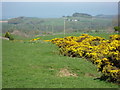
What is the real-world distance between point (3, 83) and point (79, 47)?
38.7 ft

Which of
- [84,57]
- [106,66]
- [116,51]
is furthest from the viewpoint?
[84,57]

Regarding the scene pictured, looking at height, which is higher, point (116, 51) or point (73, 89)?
point (116, 51)

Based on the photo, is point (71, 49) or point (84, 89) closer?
point (84, 89)

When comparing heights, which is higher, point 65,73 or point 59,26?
point 59,26

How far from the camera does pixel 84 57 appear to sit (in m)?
18.3

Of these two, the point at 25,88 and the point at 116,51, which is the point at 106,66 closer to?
the point at 116,51

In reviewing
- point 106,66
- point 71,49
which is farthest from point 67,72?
point 71,49

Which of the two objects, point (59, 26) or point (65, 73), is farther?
point (59, 26)

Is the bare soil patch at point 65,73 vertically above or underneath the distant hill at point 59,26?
underneath

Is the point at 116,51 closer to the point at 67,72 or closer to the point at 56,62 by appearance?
the point at 67,72

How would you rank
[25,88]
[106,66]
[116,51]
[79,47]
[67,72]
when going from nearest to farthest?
[25,88] < [106,66] < [116,51] < [67,72] < [79,47]

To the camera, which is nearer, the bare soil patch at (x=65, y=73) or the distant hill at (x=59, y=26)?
the bare soil patch at (x=65, y=73)

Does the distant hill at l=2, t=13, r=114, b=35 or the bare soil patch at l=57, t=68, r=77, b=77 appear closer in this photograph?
the bare soil patch at l=57, t=68, r=77, b=77

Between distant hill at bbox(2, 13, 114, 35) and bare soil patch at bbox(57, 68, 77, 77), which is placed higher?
distant hill at bbox(2, 13, 114, 35)
